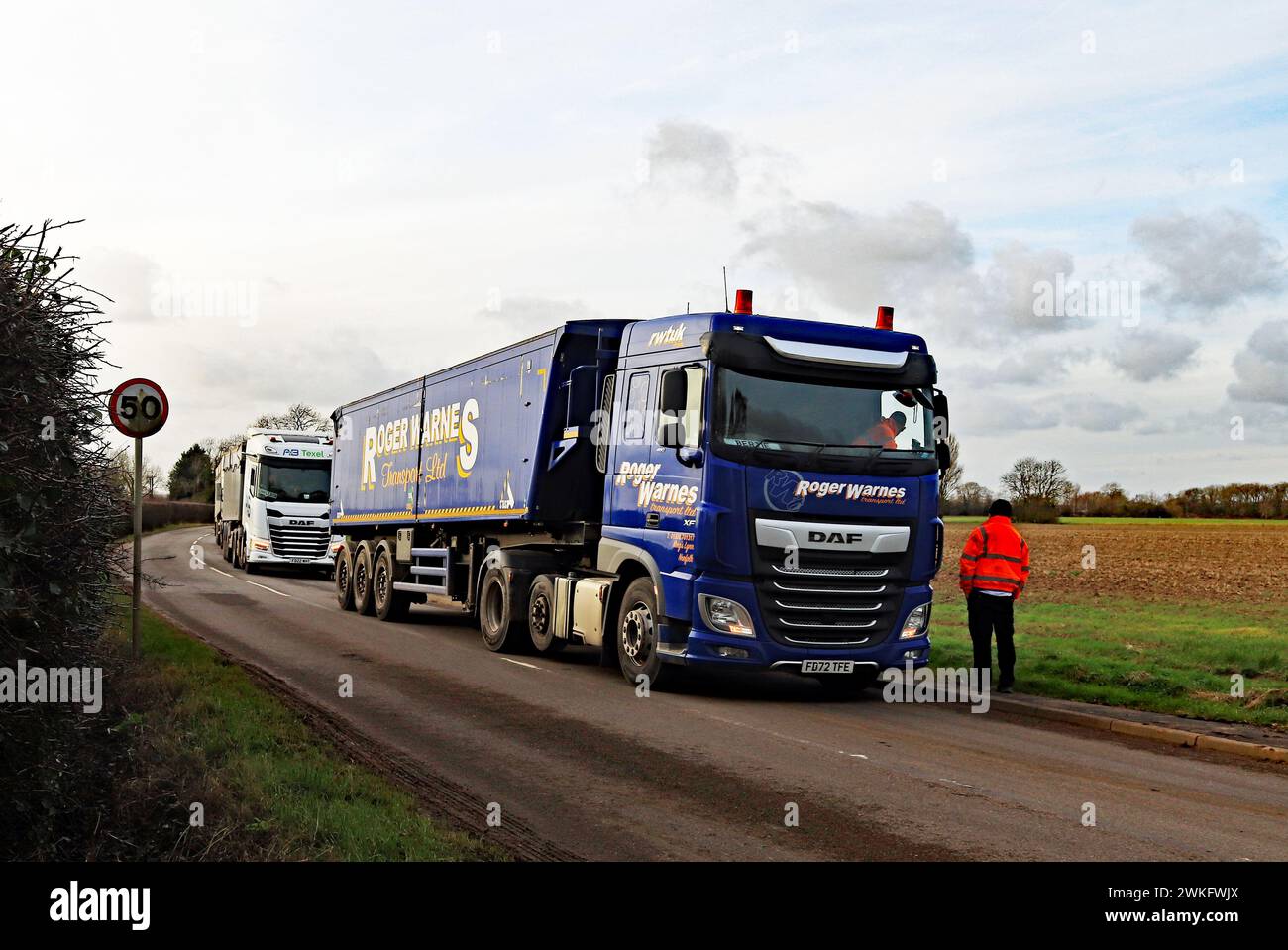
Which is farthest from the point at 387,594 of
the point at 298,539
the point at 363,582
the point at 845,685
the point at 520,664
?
the point at 298,539

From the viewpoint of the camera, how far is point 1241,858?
243 inches

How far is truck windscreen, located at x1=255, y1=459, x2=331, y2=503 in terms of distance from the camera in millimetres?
32156

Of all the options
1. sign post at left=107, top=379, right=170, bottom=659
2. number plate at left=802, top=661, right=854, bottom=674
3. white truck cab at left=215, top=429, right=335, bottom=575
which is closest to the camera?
number plate at left=802, top=661, right=854, bottom=674

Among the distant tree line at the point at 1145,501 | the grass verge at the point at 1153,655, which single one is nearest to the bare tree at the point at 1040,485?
the distant tree line at the point at 1145,501

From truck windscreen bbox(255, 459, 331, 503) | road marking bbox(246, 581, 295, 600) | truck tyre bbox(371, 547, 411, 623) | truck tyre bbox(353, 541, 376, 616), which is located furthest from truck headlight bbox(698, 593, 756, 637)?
truck windscreen bbox(255, 459, 331, 503)

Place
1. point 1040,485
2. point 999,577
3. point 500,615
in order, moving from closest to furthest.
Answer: point 999,577 < point 500,615 < point 1040,485

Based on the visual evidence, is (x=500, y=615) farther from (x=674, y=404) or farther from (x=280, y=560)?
(x=280, y=560)

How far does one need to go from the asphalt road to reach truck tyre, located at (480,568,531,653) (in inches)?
39.9

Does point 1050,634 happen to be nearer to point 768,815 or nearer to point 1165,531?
point 768,815

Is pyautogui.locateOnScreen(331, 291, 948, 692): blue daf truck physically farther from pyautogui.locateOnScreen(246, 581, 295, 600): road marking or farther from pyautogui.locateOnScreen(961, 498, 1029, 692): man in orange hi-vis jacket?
pyautogui.locateOnScreen(246, 581, 295, 600): road marking

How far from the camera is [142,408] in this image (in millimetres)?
12562

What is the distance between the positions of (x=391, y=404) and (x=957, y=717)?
12892 mm

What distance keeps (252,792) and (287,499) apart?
26.6 meters

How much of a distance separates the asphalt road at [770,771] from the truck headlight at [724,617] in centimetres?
76
